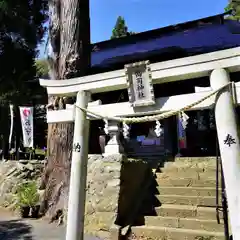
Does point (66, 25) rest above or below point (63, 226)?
above

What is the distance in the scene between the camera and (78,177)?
189 inches

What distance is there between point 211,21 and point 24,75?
325 inches

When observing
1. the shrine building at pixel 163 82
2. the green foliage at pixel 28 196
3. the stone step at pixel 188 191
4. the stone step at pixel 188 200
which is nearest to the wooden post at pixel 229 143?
the shrine building at pixel 163 82

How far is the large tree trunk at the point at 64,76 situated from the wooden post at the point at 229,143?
4.61 meters

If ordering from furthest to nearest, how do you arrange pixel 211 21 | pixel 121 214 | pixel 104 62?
pixel 211 21
pixel 104 62
pixel 121 214

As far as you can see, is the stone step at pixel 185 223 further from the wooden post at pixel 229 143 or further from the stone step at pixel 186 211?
the wooden post at pixel 229 143

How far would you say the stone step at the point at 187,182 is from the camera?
6966 mm

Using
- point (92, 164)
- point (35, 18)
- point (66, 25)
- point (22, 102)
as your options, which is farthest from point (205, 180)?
point (22, 102)

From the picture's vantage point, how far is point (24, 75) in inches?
589

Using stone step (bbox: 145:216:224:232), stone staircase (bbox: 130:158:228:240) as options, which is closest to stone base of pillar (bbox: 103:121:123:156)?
stone staircase (bbox: 130:158:228:240)

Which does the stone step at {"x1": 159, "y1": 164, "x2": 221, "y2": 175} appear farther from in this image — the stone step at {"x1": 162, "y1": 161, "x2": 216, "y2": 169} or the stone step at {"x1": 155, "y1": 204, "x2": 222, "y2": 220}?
the stone step at {"x1": 155, "y1": 204, "x2": 222, "y2": 220}

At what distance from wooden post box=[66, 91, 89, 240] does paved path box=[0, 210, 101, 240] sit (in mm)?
1755

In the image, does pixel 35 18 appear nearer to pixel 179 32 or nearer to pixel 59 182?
pixel 179 32

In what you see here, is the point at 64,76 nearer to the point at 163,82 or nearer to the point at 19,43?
the point at 163,82
